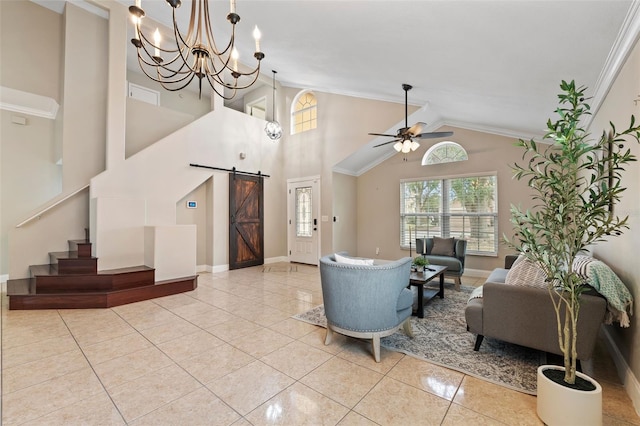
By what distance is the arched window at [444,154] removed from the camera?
6.12m

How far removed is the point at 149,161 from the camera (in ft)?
17.0

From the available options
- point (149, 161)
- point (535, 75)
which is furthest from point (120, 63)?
point (535, 75)

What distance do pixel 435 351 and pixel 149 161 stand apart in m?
5.47

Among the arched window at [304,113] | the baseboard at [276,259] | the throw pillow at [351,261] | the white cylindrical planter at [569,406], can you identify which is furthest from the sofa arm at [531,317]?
the arched window at [304,113]

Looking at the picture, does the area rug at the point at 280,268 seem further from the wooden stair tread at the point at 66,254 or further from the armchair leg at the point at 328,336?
the armchair leg at the point at 328,336

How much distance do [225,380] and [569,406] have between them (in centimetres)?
227

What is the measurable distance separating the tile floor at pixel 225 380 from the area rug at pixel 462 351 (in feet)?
0.38

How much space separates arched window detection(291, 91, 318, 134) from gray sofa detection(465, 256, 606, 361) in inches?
231

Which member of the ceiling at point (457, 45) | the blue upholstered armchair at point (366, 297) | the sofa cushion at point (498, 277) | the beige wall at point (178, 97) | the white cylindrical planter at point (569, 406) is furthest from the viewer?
the beige wall at point (178, 97)

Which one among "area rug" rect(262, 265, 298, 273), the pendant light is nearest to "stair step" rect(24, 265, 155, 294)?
"area rug" rect(262, 265, 298, 273)

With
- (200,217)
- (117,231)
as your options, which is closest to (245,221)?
(200,217)

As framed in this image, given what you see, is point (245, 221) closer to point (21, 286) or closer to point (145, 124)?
point (145, 124)

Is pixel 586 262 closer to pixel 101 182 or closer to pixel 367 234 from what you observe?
pixel 367 234

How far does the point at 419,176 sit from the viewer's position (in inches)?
260
